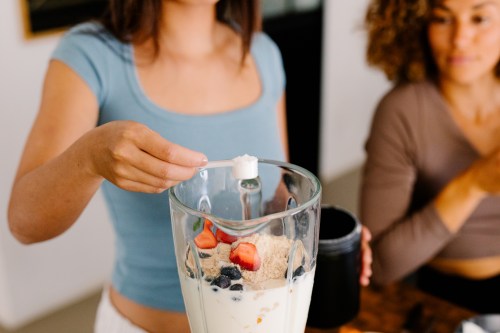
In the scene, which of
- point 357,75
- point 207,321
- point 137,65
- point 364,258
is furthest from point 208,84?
point 357,75

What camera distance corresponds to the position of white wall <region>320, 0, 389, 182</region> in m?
3.07

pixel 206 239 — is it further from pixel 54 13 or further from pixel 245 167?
pixel 54 13

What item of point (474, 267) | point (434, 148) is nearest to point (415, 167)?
point (434, 148)

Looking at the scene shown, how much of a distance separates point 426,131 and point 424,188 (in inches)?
5.2

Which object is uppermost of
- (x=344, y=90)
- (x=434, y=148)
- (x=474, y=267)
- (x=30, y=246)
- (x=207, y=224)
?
(x=207, y=224)

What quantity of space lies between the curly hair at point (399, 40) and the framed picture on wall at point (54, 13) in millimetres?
1109

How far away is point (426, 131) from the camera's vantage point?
1.38 meters

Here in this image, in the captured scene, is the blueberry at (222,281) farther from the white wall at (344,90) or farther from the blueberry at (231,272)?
the white wall at (344,90)

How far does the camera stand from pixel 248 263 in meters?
0.65

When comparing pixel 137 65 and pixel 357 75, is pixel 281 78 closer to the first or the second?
pixel 137 65

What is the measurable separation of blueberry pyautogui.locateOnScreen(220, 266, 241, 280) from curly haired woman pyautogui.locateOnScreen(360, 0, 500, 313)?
72cm

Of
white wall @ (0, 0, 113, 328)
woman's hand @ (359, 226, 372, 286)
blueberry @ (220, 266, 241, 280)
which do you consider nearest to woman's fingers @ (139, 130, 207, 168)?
blueberry @ (220, 266, 241, 280)

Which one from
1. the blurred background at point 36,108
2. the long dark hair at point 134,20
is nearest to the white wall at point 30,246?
the blurred background at point 36,108

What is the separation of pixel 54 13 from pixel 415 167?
1.36 m
